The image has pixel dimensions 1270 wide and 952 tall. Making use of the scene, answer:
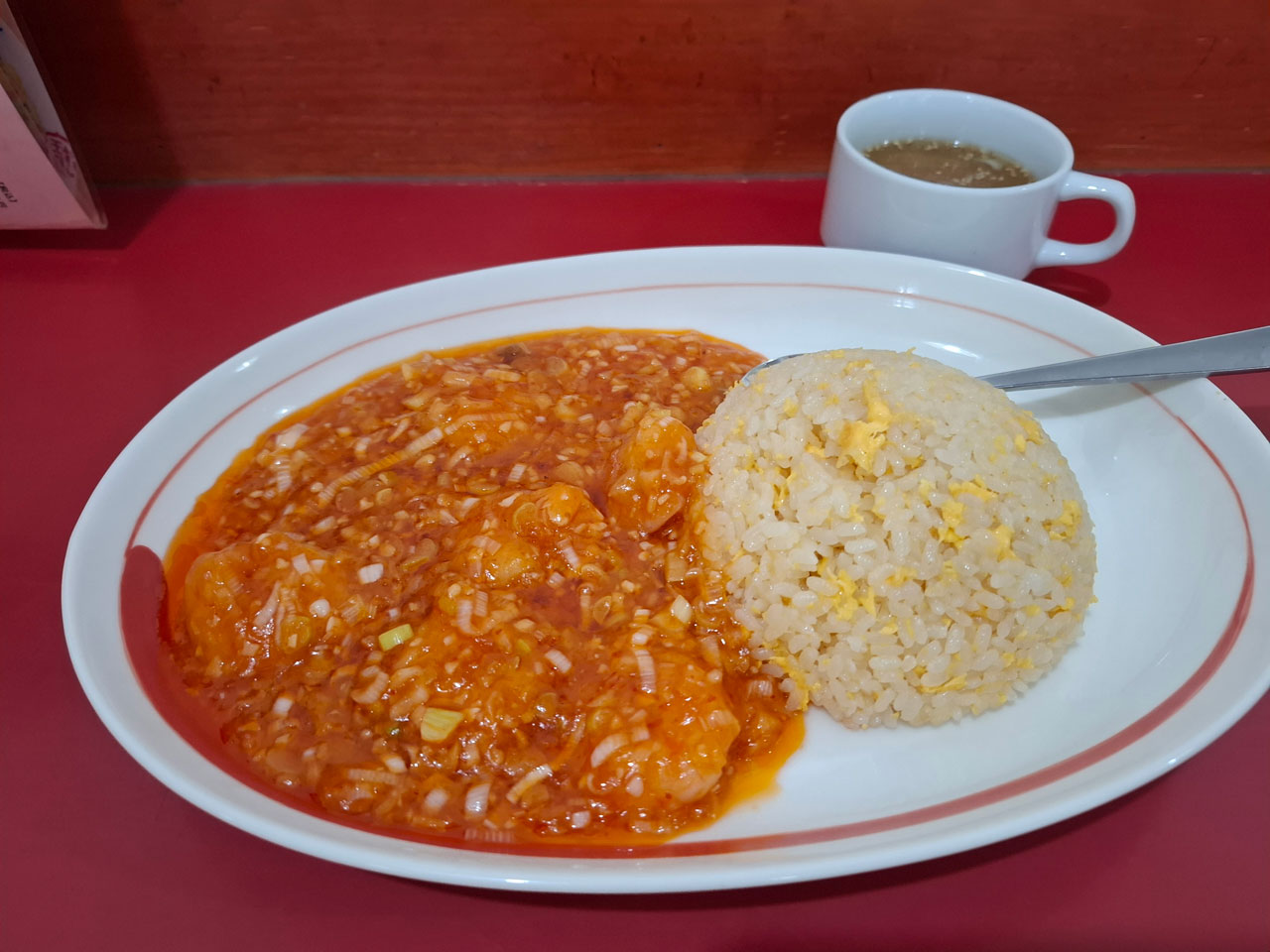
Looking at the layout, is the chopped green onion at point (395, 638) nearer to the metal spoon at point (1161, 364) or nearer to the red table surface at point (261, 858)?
the red table surface at point (261, 858)

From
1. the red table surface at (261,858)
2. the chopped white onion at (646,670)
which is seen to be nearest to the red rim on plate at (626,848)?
the red table surface at (261,858)

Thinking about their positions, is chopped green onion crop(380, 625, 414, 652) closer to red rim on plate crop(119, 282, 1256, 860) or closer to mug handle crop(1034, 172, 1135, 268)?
red rim on plate crop(119, 282, 1256, 860)

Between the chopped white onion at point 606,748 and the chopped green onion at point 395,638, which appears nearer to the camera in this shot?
the chopped white onion at point 606,748

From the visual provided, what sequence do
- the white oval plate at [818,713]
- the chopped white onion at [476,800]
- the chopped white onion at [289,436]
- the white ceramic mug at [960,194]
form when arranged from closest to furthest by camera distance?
the white oval plate at [818,713] → the chopped white onion at [476,800] → the chopped white onion at [289,436] → the white ceramic mug at [960,194]

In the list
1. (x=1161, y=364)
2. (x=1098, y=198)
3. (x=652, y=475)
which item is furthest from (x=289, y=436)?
(x=1098, y=198)

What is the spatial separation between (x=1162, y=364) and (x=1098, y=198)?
725 millimetres

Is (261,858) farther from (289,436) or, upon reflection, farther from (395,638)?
(289,436)

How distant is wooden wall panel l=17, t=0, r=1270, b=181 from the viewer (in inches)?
96.0

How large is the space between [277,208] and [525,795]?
85.5 inches

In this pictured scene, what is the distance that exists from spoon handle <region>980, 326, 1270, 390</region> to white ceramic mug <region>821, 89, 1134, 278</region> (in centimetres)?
43

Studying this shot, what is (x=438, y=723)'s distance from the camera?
1.35 metres

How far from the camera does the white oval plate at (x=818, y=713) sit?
1139 millimetres

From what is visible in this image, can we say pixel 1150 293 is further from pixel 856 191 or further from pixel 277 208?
pixel 277 208

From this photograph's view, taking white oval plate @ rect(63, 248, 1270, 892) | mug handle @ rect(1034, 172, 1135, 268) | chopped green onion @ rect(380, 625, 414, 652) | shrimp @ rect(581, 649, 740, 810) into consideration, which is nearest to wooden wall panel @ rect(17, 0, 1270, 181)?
mug handle @ rect(1034, 172, 1135, 268)
